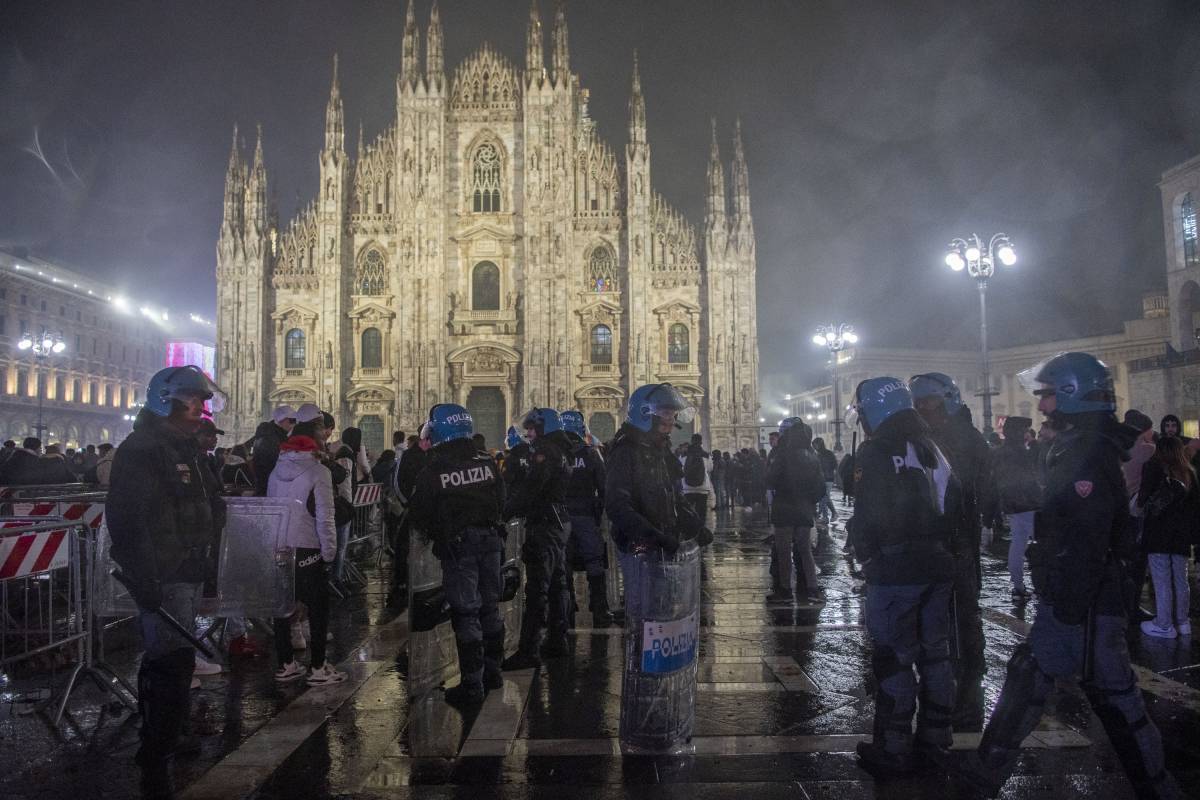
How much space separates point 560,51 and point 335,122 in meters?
10.5

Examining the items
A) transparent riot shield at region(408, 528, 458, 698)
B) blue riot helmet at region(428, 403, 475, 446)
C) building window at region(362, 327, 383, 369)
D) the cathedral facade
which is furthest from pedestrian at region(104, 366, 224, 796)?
building window at region(362, 327, 383, 369)

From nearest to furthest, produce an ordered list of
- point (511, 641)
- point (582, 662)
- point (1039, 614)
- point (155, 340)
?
point (1039, 614) < point (582, 662) < point (511, 641) < point (155, 340)

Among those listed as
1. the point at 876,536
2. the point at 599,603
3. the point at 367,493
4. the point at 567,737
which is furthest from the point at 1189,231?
the point at 567,737

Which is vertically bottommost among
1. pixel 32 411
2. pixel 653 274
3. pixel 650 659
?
pixel 650 659

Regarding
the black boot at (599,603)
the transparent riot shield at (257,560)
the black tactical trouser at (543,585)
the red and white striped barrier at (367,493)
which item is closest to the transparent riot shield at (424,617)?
the black tactical trouser at (543,585)

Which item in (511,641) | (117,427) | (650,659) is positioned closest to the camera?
(650,659)

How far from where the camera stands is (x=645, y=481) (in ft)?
15.7

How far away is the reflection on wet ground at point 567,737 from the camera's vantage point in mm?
3990

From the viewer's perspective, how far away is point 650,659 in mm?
4203

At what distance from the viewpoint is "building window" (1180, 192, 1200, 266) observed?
33.8 metres

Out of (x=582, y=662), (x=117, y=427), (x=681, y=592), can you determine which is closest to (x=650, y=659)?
(x=681, y=592)

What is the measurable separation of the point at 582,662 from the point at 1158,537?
5.35 metres

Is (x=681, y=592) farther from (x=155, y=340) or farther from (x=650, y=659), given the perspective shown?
(x=155, y=340)

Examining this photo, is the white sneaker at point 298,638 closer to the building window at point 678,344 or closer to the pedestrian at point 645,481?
the pedestrian at point 645,481
